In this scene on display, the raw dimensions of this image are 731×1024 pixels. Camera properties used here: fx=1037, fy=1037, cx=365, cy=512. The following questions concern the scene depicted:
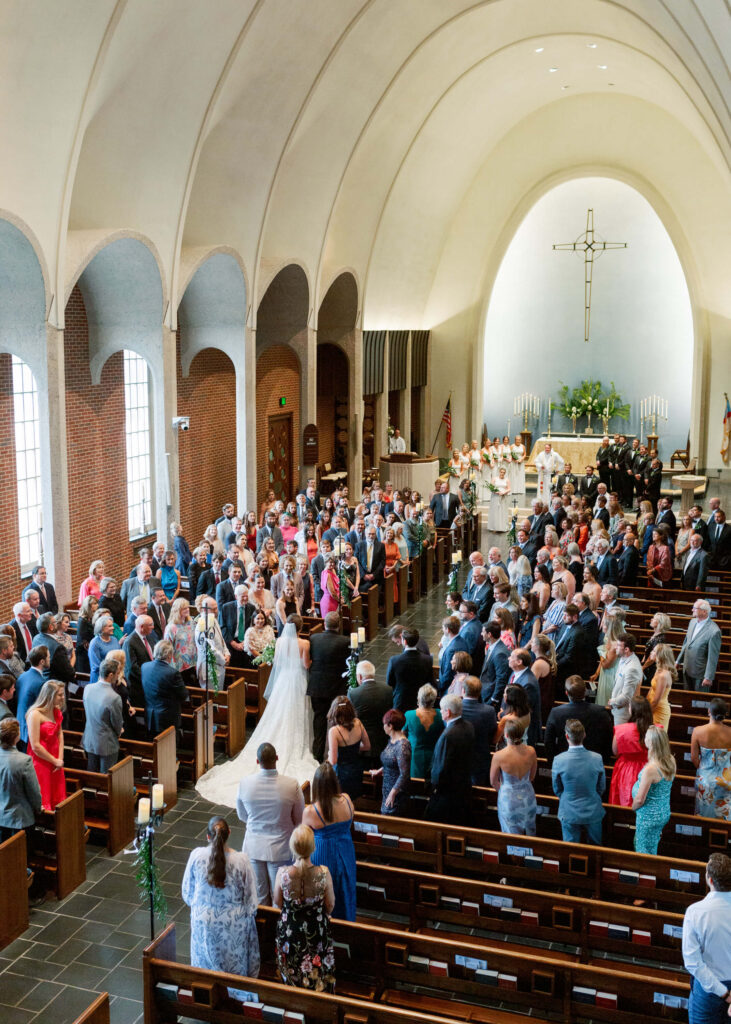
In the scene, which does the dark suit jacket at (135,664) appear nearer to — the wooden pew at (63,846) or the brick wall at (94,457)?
the wooden pew at (63,846)

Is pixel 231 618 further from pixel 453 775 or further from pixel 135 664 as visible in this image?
pixel 453 775

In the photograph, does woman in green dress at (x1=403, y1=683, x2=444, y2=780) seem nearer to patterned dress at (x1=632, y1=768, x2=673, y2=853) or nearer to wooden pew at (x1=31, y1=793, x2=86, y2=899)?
patterned dress at (x1=632, y1=768, x2=673, y2=853)

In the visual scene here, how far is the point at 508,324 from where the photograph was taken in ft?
102

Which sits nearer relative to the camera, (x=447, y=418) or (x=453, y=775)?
(x=453, y=775)

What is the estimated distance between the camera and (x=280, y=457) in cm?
2250

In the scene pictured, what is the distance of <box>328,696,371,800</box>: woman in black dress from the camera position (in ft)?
24.5

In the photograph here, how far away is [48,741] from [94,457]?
351 inches

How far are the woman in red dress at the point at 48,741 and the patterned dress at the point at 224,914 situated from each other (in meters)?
2.40

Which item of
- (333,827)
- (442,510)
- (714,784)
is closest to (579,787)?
(714,784)

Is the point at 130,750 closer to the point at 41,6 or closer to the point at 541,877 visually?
the point at 541,877

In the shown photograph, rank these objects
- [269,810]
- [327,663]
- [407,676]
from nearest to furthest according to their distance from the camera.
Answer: [269,810]
[407,676]
[327,663]

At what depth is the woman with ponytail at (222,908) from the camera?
566cm

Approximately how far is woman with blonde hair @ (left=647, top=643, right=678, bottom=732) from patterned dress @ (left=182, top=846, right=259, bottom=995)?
3.88 meters

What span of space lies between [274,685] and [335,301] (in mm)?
14750
